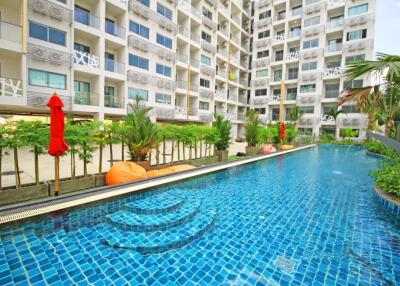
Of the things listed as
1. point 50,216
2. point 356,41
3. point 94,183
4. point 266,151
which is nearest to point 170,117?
point 266,151

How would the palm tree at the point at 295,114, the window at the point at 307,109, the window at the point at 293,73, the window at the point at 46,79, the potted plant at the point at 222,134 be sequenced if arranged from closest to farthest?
the potted plant at the point at 222,134, the window at the point at 46,79, the palm tree at the point at 295,114, the window at the point at 307,109, the window at the point at 293,73

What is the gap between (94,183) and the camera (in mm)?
5824

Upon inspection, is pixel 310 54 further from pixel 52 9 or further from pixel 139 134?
pixel 139 134

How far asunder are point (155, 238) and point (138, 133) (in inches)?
160

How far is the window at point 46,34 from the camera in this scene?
13434 millimetres

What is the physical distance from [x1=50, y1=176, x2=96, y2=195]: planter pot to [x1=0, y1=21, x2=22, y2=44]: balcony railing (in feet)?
38.1

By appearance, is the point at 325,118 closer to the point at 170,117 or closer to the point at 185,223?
the point at 170,117

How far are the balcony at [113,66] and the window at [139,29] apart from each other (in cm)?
388

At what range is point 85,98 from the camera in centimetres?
1586

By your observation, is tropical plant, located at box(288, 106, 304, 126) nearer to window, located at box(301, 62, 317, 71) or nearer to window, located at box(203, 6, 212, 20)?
window, located at box(301, 62, 317, 71)

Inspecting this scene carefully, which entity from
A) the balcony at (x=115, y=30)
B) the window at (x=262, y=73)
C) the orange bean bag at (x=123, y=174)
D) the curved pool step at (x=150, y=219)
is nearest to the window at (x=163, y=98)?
the balcony at (x=115, y=30)

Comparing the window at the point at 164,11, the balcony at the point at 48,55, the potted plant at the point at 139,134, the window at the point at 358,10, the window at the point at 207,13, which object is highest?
the window at the point at 358,10

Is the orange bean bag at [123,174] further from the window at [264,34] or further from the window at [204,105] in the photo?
the window at [264,34]

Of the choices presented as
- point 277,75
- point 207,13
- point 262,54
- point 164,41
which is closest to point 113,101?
A: point 164,41
